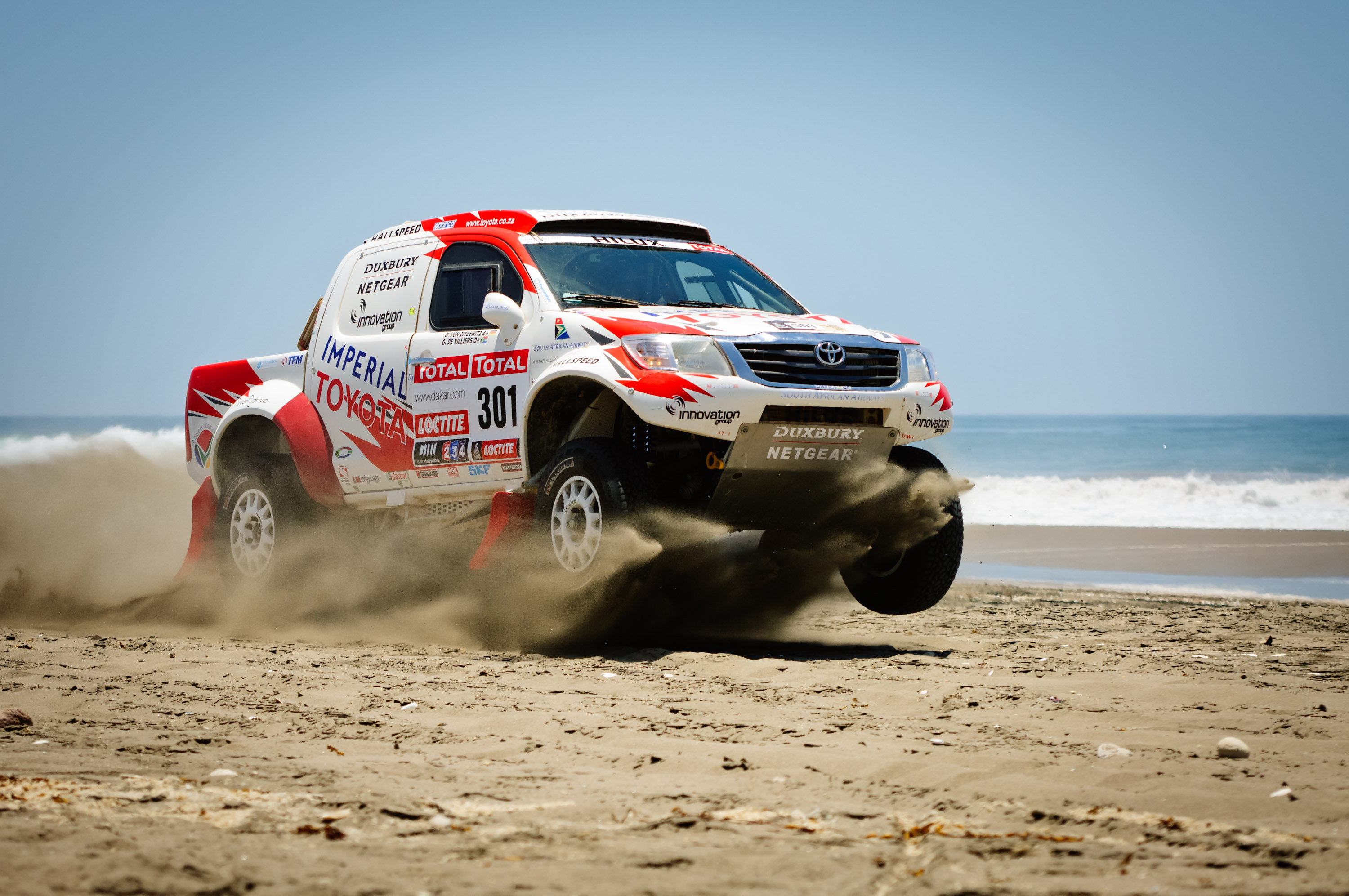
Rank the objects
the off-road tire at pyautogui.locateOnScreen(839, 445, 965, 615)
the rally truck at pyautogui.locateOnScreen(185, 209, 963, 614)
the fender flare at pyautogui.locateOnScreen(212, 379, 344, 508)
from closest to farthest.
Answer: the rally truck at pyautogui.locateOnScreen(185, 209, 963, 614), the off-road tire at pyautogui.locateOnScreen(839, 445, 965, 615), the fender flare at pyautogui.locateOnScreen(212, 379, 344, 508)

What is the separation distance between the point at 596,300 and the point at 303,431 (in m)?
2.35

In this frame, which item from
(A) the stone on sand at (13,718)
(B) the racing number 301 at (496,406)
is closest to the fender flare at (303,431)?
(B) the racing number 301 at (496,406)

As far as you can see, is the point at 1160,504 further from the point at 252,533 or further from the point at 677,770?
the point at 677,770

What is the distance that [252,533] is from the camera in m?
8.61

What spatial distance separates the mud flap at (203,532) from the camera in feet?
28.9

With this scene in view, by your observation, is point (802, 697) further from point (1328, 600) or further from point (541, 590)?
point (1328, 600)

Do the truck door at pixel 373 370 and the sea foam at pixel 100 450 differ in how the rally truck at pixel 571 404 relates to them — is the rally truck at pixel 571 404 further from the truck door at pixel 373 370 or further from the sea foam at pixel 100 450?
the sea foam at pixel 100 450

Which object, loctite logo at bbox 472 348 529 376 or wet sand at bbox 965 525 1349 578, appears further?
wet sand at bbox 965 525 1349 578

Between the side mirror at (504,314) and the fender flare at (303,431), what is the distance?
5.96 ft

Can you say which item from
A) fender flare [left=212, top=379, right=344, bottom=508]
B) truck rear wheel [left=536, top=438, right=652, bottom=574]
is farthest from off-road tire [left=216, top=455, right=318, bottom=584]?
truck rear wheel [left=536, top=438, right=652, bottom=574]

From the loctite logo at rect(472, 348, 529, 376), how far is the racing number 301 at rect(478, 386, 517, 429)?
8cm

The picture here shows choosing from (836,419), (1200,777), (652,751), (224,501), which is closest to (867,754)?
(652,751)

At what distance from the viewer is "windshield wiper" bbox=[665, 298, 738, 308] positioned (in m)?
7.36

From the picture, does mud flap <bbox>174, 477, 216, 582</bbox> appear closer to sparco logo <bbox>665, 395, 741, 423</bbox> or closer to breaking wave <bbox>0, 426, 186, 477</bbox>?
sparco logo <bbox>665, 395, 741, 423</bbox>
